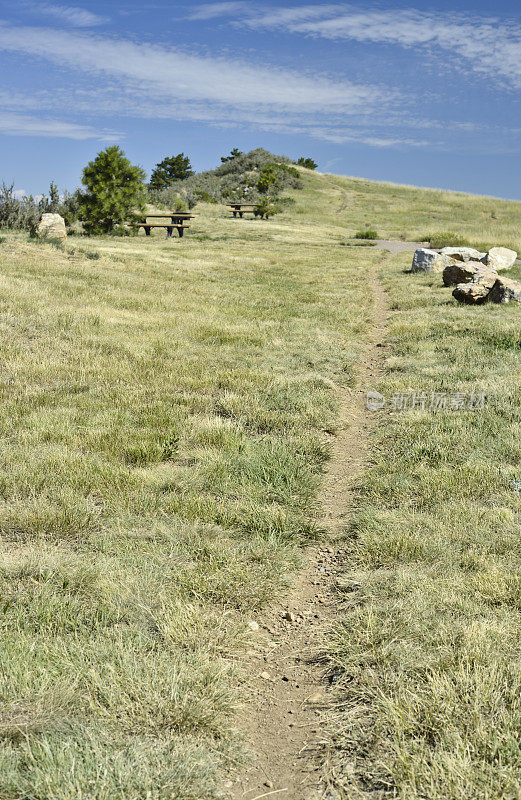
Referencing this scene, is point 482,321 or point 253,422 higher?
point 482,321

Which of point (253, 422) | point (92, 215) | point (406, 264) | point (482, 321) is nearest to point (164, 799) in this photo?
point (253, 422)

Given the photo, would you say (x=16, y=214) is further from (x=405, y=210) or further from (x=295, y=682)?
(x=405, y=210)

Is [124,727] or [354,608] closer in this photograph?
[124,727]

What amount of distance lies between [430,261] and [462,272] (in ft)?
12.7

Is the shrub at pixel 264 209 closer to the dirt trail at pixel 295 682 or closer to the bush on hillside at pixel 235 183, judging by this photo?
the bush on hillside at pixel 235 183

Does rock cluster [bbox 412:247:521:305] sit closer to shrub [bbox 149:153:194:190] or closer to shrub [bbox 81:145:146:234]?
shrub [bbox 81:145:146:234]

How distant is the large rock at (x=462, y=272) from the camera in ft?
49.1

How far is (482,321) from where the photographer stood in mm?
11305

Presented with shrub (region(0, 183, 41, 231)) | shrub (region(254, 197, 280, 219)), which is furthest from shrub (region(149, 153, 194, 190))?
shrub (region(0, 183, 41, 231))

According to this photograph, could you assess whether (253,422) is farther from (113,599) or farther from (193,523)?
(113,599)

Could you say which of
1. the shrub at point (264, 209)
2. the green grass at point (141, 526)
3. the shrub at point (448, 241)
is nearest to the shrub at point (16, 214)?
the green grass at point (141, 526)

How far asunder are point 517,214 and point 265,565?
180 ft

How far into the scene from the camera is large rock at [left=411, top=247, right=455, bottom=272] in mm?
18994

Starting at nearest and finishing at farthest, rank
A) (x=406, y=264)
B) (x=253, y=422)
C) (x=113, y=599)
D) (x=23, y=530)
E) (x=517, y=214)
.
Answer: (x=113, y=599), (x=23, y=530), (x=253, y=422), (x=406, y=264), (x=517, y=214)
